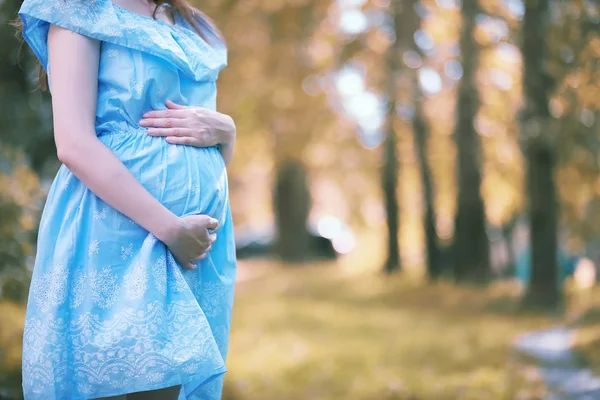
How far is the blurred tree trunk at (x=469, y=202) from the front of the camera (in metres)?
11.3

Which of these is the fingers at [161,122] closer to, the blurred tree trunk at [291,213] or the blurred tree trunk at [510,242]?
the blurred tree trunk at [510,242]

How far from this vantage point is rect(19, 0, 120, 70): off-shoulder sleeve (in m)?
1.86

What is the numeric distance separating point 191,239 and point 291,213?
18919 mm

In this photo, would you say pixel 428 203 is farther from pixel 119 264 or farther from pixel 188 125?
pixel 119 264

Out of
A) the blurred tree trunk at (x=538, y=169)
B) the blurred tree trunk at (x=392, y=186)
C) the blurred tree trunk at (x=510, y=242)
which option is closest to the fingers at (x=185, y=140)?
the blurred tree trunk at (x=538, y=169)

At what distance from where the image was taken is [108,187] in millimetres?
1833

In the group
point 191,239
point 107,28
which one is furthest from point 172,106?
point 191,239

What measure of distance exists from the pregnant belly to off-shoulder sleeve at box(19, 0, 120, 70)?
0.26 metres

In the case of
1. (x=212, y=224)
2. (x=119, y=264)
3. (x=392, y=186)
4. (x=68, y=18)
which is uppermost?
(x=392, y=186)

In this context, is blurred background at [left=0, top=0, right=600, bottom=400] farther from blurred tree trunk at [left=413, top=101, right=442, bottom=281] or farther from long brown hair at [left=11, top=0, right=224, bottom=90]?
long brown hair at [left=11, top=0, right=224, bottom=90]

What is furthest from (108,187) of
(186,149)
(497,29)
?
(497,29)

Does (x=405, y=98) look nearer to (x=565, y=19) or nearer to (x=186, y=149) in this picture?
(x=565, y=19)

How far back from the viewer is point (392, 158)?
533 inches

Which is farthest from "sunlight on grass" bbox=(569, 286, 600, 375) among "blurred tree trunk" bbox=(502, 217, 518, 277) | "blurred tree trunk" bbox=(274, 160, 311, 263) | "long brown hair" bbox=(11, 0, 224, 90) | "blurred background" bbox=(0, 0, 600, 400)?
"blurred tree trunk" bbox=(274, 160, 311, 263)
